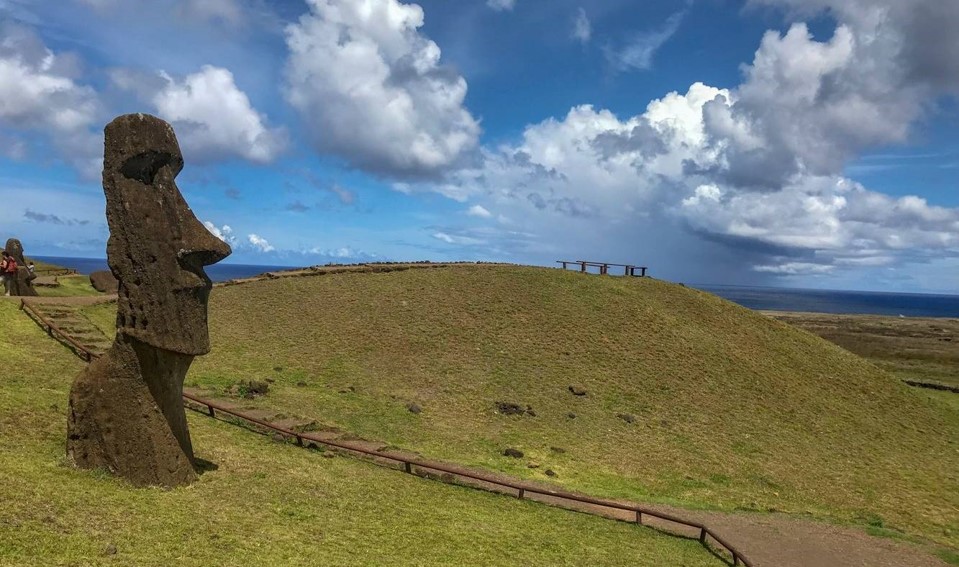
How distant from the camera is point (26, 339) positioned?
23.8 meters

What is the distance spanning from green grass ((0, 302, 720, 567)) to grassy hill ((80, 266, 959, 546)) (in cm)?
428

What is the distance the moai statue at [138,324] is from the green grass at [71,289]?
31.5 m

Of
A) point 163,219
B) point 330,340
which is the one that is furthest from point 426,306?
point 163,219

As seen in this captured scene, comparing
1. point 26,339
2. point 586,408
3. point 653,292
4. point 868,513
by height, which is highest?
point 653,292

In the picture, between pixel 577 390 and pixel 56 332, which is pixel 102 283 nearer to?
pixel 56 332

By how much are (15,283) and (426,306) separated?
2082 centimetres

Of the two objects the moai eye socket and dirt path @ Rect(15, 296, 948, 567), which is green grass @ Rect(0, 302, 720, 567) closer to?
dirt path @ Rect(15, 296, 948, 567)

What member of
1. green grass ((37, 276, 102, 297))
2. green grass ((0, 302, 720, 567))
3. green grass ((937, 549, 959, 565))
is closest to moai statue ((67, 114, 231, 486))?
green grass ((0, 302, 720, 567))

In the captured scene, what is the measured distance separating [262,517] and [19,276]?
96.1ft

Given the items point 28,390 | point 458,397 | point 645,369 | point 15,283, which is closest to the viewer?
point 28,390

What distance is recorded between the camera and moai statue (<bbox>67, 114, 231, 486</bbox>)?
12.0m

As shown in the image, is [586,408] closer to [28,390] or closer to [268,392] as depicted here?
[268,392]

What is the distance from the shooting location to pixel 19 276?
108 feet

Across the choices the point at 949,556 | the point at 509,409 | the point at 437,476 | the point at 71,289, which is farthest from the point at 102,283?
the point at 949,556
